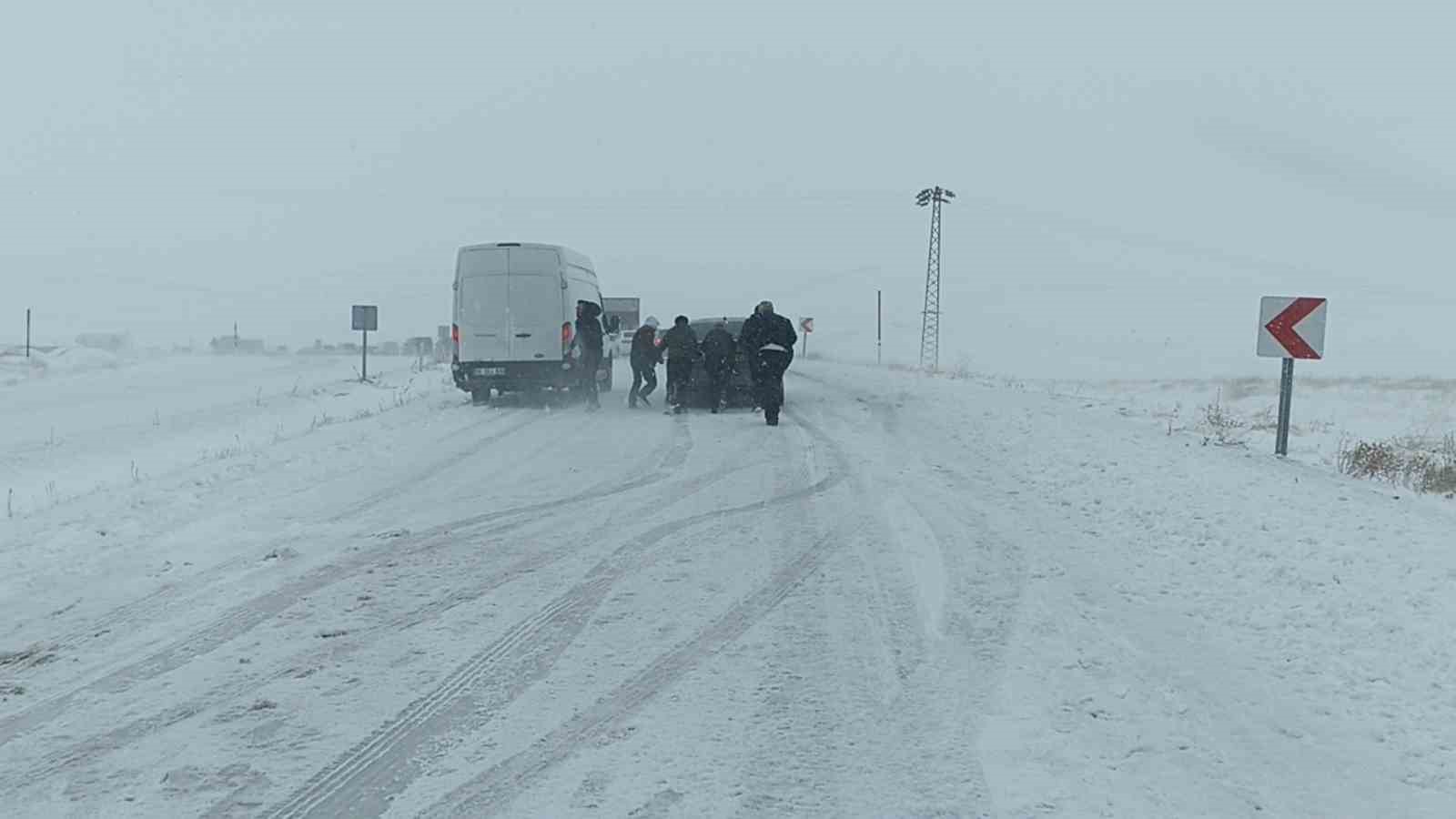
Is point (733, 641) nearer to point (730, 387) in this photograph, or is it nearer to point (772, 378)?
point (772, 378)

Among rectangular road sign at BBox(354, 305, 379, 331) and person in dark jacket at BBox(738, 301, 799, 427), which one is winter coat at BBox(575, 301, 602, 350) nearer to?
person in dark jacket at BBox(738, 301, 799, 427)

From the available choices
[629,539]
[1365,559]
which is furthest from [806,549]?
[1365,559]

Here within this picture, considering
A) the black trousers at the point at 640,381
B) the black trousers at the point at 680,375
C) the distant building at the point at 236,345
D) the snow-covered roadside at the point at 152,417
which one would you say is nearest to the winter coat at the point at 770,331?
the black trousers at the point at 680,375

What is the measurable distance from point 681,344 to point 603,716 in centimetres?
1484

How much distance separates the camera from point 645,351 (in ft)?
69.7

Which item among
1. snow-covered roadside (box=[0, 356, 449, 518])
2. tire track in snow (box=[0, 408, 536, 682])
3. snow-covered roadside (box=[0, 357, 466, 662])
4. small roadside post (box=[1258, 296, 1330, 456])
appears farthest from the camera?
snow-covered roadside (box=[0, 356, 449, 518])

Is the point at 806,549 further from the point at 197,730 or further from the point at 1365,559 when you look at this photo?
the point at 197,730

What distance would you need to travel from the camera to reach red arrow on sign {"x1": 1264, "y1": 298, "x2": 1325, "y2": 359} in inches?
480

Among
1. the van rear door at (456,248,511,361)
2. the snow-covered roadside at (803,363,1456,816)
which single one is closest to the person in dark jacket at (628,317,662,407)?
the van rear door at (456,248,511,361)

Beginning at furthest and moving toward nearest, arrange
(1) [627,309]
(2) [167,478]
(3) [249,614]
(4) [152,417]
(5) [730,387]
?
1. (1) [627,309]
2. (4) [152,417]
3. (5) [730,387]
4. (2) [167,478]
5. (3) [249,614]

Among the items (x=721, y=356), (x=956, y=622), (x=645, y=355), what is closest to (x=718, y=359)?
(x=721, y=356)

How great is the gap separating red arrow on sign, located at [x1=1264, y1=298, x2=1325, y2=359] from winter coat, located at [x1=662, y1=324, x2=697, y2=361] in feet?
31.8

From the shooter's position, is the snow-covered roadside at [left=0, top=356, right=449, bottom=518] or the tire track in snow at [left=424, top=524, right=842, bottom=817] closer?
the tire track in snow at [left=424, top=524, right=842, bottom=817]

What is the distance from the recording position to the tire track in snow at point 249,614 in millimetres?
5012
